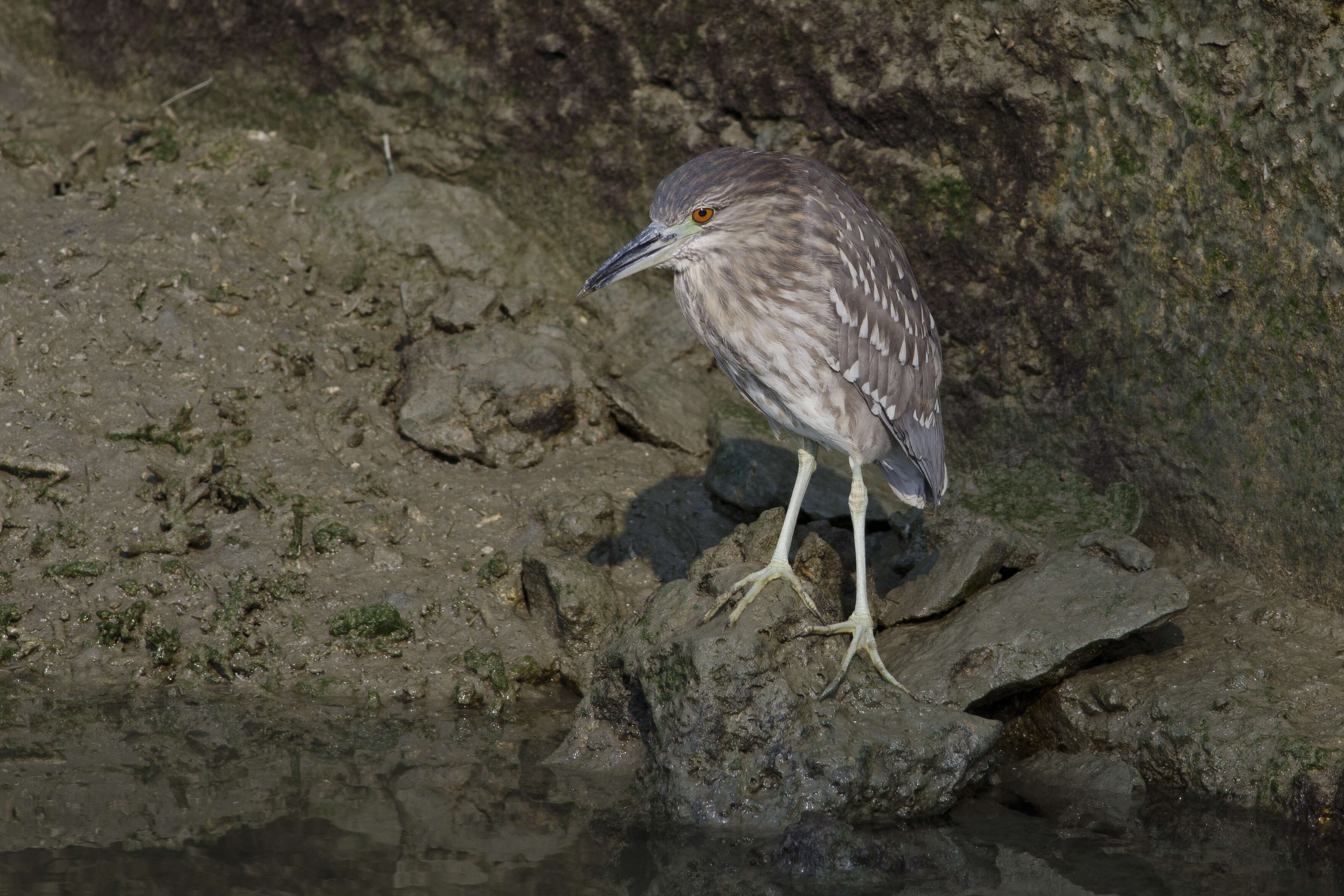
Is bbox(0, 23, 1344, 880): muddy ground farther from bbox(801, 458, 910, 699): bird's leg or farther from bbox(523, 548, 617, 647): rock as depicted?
bbox(801, 458, 910, 699): bird's leg

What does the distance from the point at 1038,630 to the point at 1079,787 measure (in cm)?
57

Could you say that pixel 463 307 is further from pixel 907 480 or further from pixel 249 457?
pixel 907 480

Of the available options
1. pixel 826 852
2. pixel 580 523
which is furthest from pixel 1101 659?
pixel 580 523

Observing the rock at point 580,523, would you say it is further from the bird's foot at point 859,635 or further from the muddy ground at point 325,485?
the bird's foot at point 859,635

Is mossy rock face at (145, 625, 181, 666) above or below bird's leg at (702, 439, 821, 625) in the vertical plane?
below

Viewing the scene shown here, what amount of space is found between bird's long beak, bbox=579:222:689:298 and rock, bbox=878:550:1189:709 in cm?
182

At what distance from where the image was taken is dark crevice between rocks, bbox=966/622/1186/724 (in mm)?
4379

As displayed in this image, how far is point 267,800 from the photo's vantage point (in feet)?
11.8

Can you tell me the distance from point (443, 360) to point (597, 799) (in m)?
2.62

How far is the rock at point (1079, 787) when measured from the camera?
12.7 feet

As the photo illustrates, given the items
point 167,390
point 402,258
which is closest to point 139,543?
point 167,390

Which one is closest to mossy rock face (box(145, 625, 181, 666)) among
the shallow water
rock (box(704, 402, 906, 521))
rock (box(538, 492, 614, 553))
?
the shallow water

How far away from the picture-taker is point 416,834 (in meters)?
3.46

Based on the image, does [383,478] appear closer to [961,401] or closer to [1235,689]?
[961,401]
